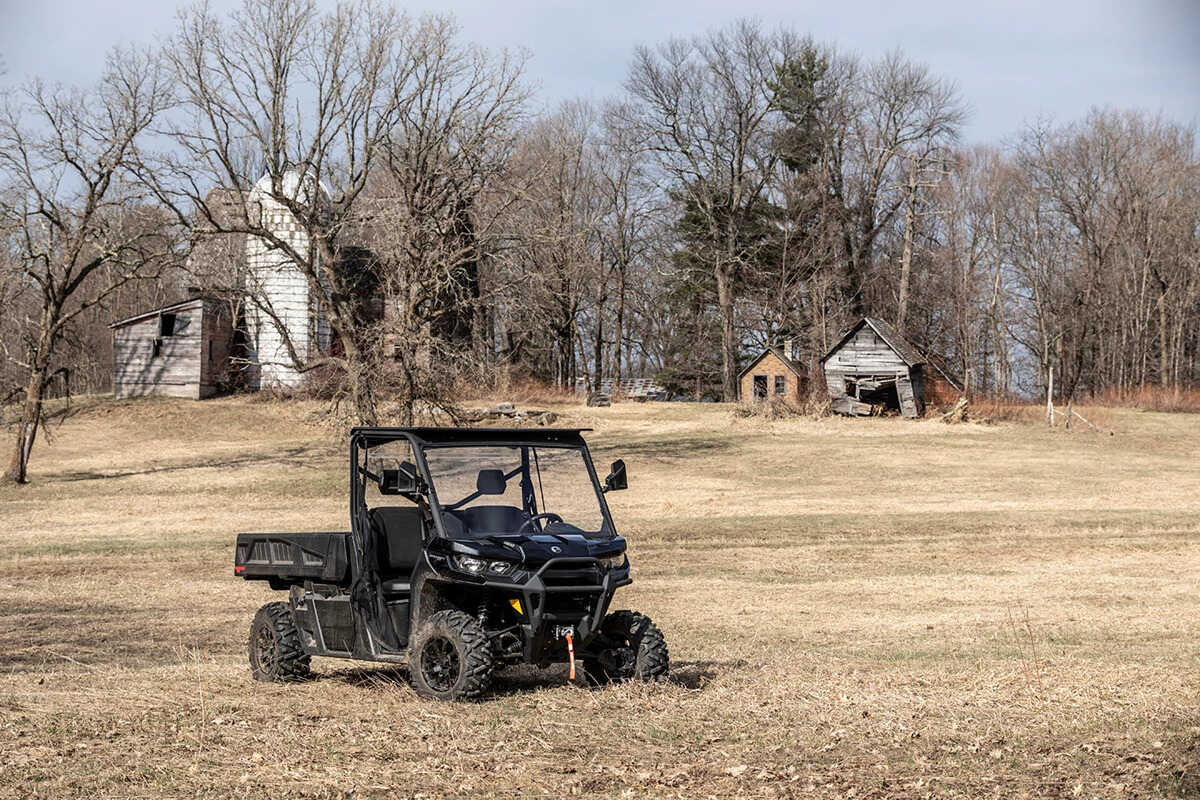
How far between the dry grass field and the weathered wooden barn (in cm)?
1989

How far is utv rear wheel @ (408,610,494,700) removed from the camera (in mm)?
9141

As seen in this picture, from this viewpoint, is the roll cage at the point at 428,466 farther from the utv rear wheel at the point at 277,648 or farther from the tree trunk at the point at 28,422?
the tree trunk at the point at 28,422

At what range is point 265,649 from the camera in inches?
447

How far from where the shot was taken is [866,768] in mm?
7082

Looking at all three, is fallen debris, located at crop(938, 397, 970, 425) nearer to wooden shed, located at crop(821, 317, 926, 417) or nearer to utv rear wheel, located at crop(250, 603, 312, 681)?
wooden shed, located at crop(821, 317, 926, 417)

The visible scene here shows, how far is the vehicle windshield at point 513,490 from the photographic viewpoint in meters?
9.82

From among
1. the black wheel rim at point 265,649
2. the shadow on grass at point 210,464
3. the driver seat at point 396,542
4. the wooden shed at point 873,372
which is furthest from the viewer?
the wooden shed at point 873,372

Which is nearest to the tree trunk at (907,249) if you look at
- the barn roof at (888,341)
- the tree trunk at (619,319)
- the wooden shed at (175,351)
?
the barn roof at (888,341)

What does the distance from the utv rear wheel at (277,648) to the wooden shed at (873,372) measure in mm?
43852

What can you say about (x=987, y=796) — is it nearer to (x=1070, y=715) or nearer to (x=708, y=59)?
(x=1070, y=715)

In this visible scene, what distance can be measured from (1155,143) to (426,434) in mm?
69354

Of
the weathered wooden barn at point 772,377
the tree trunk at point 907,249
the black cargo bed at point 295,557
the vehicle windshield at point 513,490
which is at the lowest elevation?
the black cargo bed at point 295,557

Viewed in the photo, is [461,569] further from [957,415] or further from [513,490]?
[957,415]

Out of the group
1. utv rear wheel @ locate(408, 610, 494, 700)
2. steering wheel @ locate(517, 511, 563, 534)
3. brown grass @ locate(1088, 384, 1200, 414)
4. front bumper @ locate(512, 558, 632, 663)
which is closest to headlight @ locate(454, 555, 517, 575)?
front bumper @ locate(512, 558, 632, 663)
